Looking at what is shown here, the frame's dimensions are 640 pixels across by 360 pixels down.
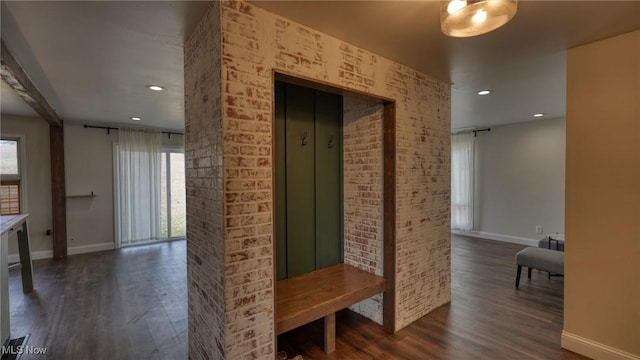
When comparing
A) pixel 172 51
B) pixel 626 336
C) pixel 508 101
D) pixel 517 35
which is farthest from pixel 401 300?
pixel 508 101

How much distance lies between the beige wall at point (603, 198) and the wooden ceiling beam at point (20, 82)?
14.2ft

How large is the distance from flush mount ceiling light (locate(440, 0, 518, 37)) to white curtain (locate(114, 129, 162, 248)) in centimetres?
586

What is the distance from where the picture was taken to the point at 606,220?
210cm

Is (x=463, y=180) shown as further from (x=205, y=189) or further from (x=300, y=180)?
(x=205, y=189)

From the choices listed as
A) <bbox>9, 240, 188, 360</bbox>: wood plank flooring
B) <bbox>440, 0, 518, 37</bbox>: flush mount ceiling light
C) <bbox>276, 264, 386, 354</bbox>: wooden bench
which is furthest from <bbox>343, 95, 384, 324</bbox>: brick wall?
<bbox>9, 240, 188, 360</bbox>: wood plank flooring

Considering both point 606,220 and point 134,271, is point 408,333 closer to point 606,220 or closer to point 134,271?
point 606,220

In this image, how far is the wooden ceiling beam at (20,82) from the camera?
2.17 meters

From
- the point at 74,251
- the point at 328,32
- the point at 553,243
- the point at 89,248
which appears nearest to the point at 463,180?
the point at 553,243

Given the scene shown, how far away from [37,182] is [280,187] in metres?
4.99

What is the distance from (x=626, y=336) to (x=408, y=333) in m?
1.51

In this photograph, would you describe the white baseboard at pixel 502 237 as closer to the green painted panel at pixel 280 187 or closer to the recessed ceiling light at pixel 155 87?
the green painted panel at pixel 280 187

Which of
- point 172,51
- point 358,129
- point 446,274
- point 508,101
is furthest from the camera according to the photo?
point 508,101

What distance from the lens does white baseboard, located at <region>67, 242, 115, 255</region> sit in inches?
202

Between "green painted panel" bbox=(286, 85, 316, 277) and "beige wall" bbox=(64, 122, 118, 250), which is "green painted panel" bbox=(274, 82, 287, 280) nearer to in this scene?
"green painted panel" bbox=(286, 85, 316, 277)
